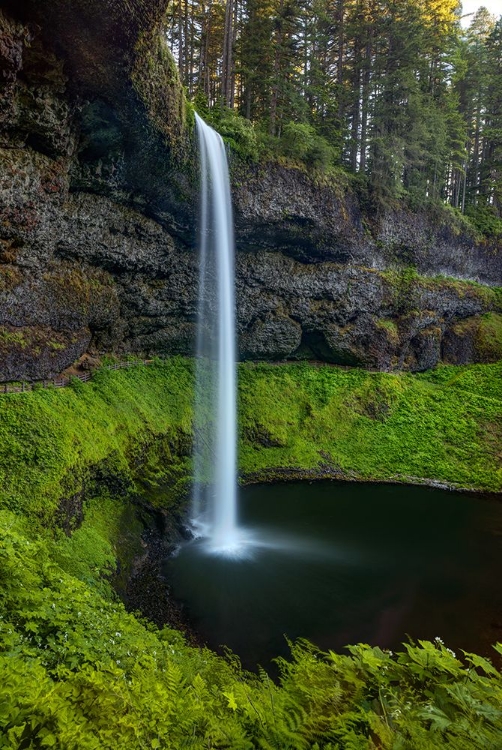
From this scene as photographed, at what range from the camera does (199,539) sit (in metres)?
15.7

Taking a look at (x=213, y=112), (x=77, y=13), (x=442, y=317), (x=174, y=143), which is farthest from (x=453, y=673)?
(x=442, y=317)

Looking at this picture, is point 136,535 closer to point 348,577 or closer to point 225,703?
point 348,577

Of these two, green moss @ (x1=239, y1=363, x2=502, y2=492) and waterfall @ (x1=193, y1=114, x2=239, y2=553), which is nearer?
waterfall @ (x1=193, y1=114, x2=239, y2=553)

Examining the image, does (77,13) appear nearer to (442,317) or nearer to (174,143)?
(174,143)

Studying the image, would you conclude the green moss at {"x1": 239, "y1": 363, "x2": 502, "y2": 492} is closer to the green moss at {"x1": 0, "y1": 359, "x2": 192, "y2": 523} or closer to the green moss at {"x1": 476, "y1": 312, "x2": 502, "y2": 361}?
the green moss at {"x1": 0, "y1": 359, "x2": 192, "y2": 523}

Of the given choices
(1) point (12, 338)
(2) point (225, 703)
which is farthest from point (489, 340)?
Result: (2) point (225, 703)

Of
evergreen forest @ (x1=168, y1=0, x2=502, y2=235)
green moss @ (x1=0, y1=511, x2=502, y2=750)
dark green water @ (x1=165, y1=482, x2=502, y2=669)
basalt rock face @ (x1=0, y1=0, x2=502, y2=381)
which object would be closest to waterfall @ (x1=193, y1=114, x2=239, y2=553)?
basalt rock face @ (x1=0, y1=0, x2=502, y2=381)

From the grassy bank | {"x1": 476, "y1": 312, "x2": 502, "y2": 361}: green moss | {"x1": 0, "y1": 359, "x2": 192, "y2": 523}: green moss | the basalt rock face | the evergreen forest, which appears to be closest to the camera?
the grassy bank

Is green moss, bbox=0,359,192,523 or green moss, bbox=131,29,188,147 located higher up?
green moss, bbox=131,29,188,147

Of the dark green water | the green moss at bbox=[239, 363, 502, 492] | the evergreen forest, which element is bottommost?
the dark green water

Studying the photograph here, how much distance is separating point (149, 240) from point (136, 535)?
13.7 metres

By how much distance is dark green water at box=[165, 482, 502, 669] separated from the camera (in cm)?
1069

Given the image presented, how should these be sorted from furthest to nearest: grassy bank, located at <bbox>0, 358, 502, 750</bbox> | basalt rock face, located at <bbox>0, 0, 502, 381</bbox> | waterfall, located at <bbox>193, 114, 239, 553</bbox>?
waterfall, located at <bbox>193, 114, 239, 553</bbox>
basalt rock face, located at <bbox>0, 0, 502, 381</bbox>
grassy bank, located at <bbox>0, 358, 502, 750</bbox>

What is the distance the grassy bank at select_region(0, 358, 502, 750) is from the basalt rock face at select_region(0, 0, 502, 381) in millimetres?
2425
